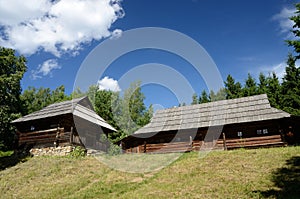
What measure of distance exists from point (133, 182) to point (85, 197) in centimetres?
266

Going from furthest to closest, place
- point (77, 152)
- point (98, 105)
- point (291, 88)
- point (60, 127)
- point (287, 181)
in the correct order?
point (98, 105) → point (291, 88) → point (60, 127) → point (77, 152) → point (287, 181)

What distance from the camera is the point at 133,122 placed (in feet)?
113

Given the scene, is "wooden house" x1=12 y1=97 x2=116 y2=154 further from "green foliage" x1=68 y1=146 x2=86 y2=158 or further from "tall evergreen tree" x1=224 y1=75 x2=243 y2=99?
"tall evergreen tree" x1=224 y1=75 x2=243 y2=99

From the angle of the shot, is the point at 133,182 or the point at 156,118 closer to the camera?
the point at 133,182

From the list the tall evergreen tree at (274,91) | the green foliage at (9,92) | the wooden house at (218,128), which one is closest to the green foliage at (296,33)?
the wooden house at (218,128)

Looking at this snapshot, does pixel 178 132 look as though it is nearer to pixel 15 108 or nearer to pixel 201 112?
pixel 201 112

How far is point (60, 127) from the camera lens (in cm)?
2403

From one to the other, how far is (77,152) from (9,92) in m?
17.8

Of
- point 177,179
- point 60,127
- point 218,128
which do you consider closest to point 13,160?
point 60,127

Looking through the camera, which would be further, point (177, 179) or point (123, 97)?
point (123, 97)

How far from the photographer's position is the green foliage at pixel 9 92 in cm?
3222

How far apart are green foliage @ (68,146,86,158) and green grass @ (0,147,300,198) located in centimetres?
325

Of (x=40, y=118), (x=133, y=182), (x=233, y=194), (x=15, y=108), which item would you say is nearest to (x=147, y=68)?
(x=40, y=118)

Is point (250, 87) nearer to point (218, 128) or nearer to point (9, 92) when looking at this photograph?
point (218, 128)
